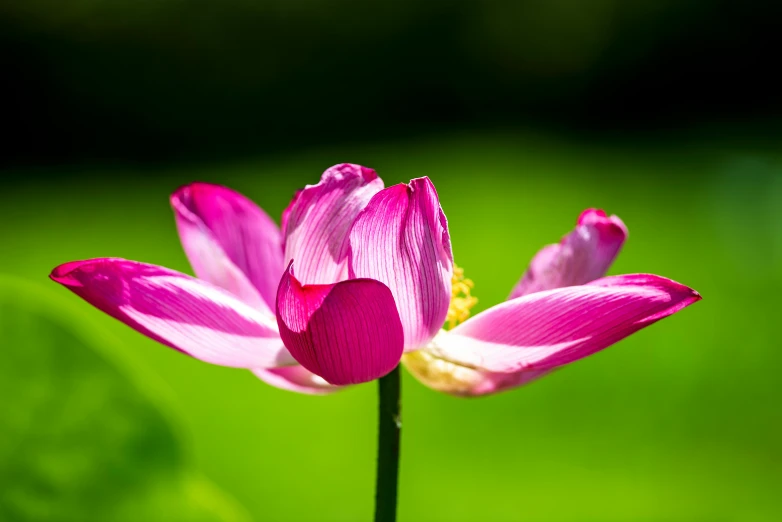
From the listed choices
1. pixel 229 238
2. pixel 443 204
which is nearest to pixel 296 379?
pixel 229 238

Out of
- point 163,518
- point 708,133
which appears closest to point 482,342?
point 163,518

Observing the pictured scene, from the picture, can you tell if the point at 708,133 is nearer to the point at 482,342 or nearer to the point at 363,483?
the point at 363,483

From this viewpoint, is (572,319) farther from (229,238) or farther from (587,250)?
(229,238)

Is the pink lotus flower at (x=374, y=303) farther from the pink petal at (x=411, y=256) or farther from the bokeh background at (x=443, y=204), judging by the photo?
the bokeh background at (x=443, y=204)

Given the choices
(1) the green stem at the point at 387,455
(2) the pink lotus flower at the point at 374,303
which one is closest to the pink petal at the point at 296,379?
(2) the pink lotus flower at the point at 374,303

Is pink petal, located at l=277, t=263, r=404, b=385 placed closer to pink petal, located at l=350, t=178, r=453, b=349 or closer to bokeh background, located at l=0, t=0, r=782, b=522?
pink petal, located at l=350, t=178, r=453, b=349
